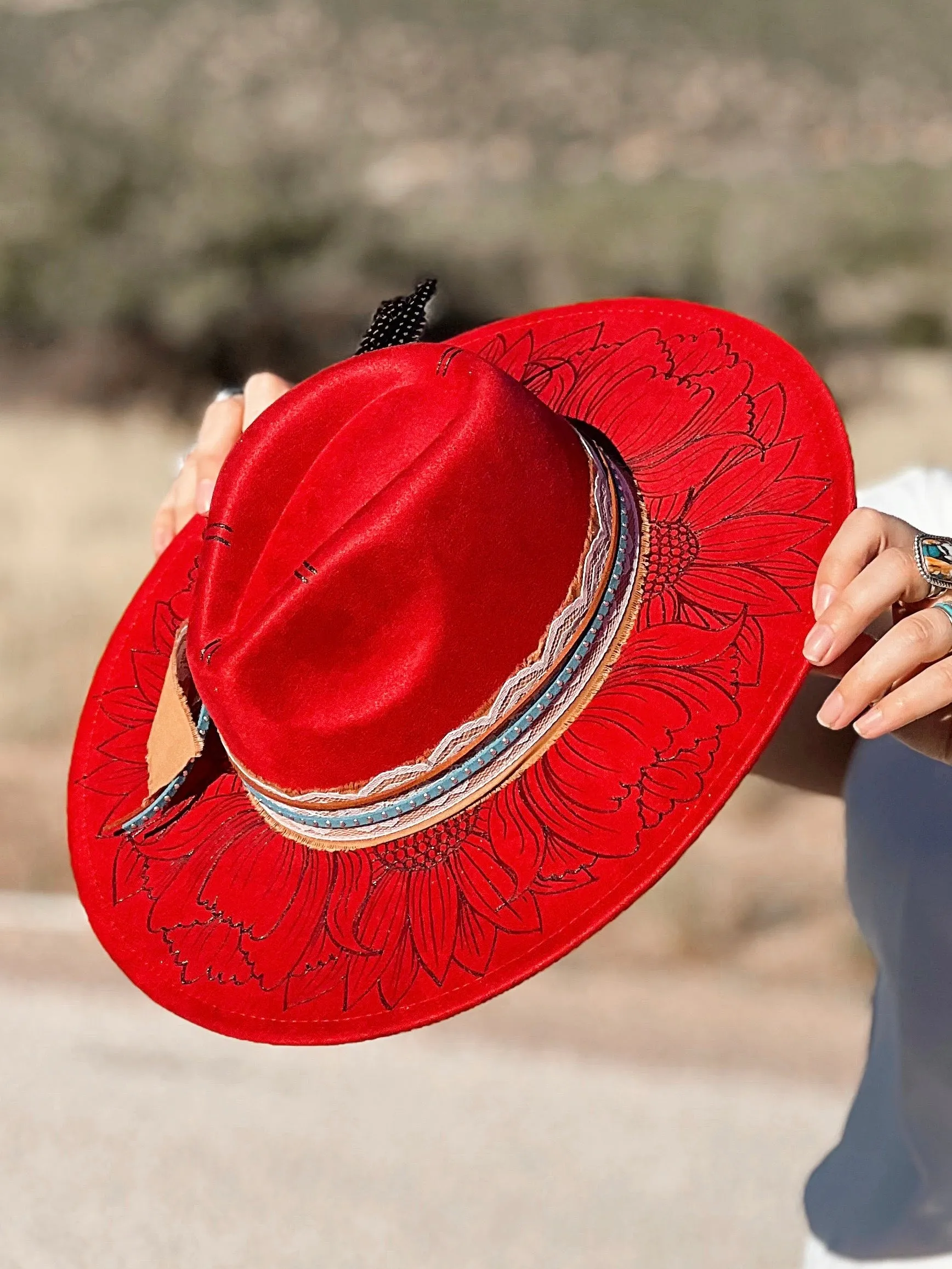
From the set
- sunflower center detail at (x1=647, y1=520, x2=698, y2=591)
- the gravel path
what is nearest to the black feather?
sunflower center detail at (x1=647, y1=520, x2=698, y2=591)

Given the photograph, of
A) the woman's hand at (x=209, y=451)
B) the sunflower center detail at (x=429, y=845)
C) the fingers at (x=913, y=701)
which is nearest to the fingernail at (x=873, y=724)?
the fingers at (x=913, y=701)

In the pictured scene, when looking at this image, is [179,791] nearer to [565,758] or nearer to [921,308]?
[565,758]

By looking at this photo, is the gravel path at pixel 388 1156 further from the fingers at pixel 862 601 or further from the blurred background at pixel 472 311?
the fingers at pixel 862 601

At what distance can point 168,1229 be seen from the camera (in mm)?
3178

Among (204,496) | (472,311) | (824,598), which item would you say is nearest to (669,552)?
(824,598)

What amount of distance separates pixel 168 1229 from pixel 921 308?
700cm

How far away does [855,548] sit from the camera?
1.03 metres

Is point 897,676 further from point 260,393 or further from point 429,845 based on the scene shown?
point 260,393

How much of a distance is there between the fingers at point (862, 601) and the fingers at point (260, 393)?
807mm

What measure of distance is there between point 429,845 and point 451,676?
19 cm

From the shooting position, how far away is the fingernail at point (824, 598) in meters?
1.02

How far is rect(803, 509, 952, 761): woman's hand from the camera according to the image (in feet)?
3.25

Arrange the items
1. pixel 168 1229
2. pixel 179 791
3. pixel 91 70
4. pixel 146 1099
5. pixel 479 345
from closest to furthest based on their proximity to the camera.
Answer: pixel 179 791 < pixel 479 345 < pixel 168 1229 < pixel 146 1099 < pixel 91 70

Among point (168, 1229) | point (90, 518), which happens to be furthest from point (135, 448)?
point (168, 1229)
